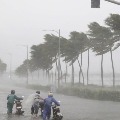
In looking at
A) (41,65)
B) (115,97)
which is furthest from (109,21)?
(41,65)

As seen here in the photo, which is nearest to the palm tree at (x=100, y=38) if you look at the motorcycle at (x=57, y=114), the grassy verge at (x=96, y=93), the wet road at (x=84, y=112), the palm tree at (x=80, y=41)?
the palm tree at (x=80, y=41)

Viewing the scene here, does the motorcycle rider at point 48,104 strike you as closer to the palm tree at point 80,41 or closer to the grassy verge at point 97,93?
the grassy verge at point 97,93

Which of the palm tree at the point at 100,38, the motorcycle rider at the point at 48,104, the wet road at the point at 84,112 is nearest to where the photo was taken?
the motorcycle rider at the point at 48,104

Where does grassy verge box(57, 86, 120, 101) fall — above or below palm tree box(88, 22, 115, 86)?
below

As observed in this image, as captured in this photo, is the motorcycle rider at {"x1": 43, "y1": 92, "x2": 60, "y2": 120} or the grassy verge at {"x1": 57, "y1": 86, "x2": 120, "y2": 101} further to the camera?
the grassy verge at {"x1": 57, "y1": 86, "x2": 120, "y2": 101}

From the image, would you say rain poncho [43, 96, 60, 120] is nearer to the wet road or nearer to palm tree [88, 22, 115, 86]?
the wet road

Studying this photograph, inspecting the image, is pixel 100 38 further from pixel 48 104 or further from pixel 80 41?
pixel 48 104

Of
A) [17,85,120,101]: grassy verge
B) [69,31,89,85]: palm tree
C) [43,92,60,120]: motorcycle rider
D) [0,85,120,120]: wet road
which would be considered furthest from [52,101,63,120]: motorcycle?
[69,31,89,85]: palm tree

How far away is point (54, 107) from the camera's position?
856 inches

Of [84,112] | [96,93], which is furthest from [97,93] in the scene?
[84,112]

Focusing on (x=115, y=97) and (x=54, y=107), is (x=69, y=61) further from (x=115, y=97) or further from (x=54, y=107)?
(x=54, y=107)

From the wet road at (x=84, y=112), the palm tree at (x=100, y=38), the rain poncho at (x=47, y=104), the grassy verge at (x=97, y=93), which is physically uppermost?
the palm tree at (x=100, y=38)

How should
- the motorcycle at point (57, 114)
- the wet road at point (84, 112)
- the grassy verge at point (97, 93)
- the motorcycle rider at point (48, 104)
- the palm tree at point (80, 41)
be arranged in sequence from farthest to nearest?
the palm tree at point (80, 41) < the grassy verge at point (97, 93) < the wet road at point (84, 112) < the motorcycle at point (57, 114) < the motorcycle rider at point (48, 104)

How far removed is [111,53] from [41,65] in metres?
37.1
